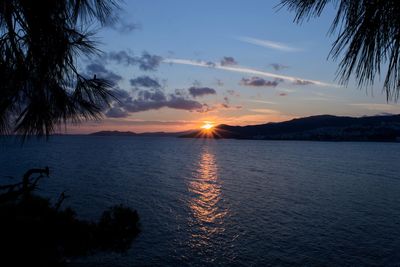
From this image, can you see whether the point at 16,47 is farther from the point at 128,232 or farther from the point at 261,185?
the point at 261,185

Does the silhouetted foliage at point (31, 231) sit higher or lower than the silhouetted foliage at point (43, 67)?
lower

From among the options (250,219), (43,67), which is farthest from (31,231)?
(250,219)

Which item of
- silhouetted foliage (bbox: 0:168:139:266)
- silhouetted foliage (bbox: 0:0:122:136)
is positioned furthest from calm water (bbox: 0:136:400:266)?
silhouetted foliage (bbox: 0:0:122:136)

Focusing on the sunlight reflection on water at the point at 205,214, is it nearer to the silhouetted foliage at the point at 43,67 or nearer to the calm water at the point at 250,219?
the calm water at the point at 250,219

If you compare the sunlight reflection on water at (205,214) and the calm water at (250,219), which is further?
the sunlight reflection on water at (205,214)

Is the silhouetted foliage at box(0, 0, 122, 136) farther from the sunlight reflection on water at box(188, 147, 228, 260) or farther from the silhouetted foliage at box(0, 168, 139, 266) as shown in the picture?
the sunlight reflection on water at box(188, 147, 228, 260)

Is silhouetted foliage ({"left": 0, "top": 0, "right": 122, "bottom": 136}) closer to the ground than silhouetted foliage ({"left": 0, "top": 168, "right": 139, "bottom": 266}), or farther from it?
farther from it

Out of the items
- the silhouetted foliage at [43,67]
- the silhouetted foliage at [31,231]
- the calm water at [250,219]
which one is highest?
the silhouetted foliage at [43,67]

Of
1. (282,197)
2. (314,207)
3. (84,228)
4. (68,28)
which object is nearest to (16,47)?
(68,28)

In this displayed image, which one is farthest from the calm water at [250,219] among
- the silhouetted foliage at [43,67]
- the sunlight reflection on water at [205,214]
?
the silhouetted foliage at [43,67]

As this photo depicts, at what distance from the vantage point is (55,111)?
14.8 feet

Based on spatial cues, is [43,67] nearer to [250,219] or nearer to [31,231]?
[31,231]

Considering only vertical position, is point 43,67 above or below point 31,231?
above

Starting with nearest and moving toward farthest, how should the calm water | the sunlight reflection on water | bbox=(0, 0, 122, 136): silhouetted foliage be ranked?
bbox=(0, 0, 122, 136): silhouetted foliage
the calm water
the sunlight reflection on water
